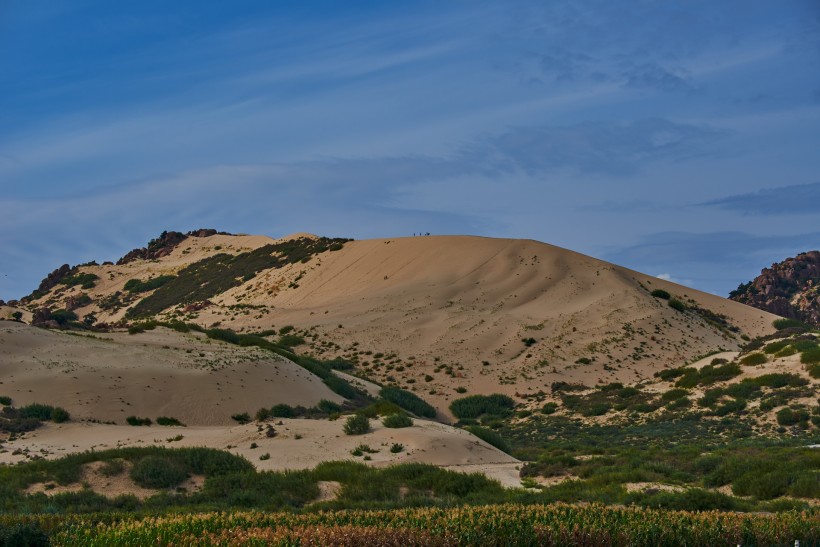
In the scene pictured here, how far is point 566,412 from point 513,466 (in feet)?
56.3

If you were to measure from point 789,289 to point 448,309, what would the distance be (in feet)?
142

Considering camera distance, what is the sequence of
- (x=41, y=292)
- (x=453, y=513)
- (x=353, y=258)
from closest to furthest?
(x=453, y=513)
(x=353, y=258)
(x=41, y=292)

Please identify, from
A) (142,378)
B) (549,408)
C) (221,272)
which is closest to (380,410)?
(142,378)

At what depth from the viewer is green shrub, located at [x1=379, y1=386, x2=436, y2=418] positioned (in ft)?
129

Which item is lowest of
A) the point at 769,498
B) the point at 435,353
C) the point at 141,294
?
the point at 769,498

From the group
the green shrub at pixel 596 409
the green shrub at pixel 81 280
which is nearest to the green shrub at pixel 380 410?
the green shrub at pixel 596 409

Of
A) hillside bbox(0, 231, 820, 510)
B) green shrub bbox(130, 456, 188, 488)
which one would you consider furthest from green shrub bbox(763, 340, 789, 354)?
green shrub bbox(130, 456, 188, 488)

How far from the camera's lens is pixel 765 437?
1148 inches

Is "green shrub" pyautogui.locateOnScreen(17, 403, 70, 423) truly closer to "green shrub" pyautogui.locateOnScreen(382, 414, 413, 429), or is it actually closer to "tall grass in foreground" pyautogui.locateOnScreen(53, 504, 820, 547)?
"green shrub" pyautogui.locateOnScreen(382, 414, 413, 429)

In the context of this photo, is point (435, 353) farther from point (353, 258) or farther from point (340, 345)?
point (353, 258)

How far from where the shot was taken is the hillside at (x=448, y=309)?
52.2 m

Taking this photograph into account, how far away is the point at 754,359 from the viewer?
132ft

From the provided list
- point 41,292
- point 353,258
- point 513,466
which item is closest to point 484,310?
point 353,258

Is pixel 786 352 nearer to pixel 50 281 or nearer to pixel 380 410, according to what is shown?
pixel 380 410
